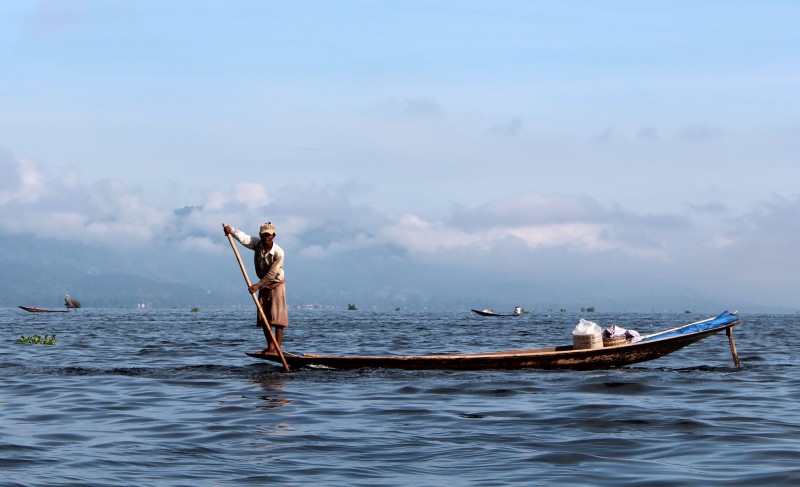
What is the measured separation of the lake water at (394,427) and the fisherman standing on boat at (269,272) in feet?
3.59

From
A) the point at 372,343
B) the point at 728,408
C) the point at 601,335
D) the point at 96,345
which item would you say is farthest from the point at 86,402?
the point at 372,343

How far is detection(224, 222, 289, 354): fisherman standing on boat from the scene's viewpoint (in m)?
18.0

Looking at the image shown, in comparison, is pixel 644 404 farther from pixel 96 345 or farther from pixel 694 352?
pixel 96 345

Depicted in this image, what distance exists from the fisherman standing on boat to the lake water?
1.09 meters

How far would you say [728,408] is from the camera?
13.4 m

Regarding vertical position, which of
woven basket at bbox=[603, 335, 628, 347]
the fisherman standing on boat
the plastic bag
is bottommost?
woven basket at bbox=[603, 335, 628, 347]

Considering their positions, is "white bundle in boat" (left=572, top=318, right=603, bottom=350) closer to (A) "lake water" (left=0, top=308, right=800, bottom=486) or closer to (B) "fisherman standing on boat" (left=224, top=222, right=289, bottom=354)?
(A) "lake water" (left=0, top=308, right=800, bottom=486)

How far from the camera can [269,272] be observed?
59.2 ft

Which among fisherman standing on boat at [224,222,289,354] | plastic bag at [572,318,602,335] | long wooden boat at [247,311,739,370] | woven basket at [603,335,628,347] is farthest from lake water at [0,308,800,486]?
fisherman standing on boat at [224,222,289,354]

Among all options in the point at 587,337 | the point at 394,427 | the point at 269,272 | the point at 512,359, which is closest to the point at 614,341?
the point at 587,337

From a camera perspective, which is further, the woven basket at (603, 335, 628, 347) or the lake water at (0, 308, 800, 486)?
the woven basket at (603, 335, 628, 347)

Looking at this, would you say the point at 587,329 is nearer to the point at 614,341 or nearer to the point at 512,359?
the point at 614,341

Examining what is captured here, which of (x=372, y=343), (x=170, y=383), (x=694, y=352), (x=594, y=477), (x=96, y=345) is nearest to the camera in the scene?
(x=594, y=477)

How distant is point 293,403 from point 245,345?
18.1 meters
